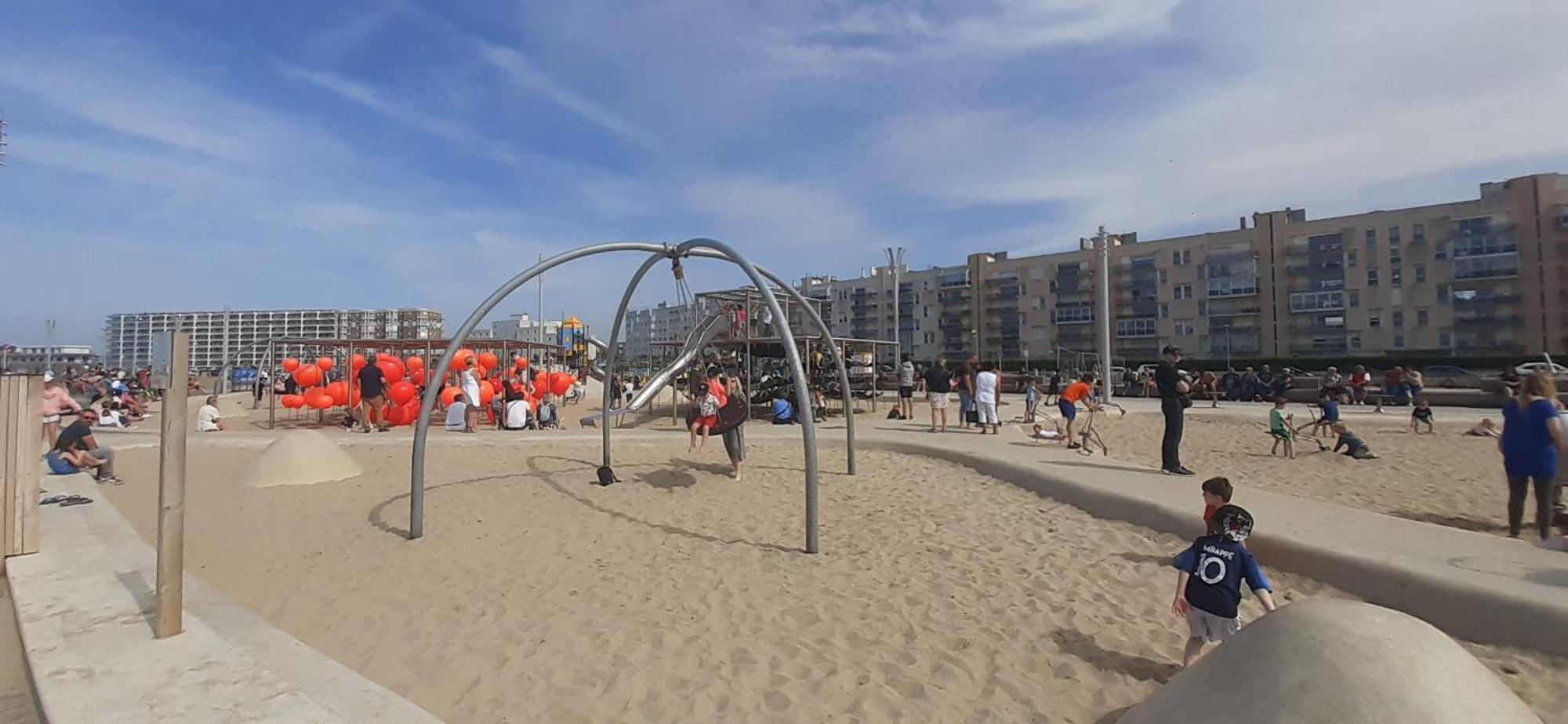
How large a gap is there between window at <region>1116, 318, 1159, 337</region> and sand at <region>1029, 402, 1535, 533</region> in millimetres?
53107

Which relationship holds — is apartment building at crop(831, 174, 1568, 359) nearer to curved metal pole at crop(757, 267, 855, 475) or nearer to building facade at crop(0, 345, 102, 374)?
curved metal pole at crop(757, 267, 855, 475)

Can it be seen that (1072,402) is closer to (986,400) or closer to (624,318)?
(986,400)

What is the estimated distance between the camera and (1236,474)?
1119cm

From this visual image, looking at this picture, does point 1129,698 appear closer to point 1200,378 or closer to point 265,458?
point 265,458

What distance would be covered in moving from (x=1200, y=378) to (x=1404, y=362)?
29298 mm

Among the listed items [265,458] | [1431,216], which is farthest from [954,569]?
[1431,216]

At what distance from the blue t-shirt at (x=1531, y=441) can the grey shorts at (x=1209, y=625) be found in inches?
170

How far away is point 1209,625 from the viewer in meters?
3.78

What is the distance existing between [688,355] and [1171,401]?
12652mm

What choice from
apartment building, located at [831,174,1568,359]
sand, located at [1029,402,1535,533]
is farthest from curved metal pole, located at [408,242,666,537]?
apartment building, located at [831,174,1568,359]

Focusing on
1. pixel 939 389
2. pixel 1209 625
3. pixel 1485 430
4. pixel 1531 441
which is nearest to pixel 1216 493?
pixel 1209 625

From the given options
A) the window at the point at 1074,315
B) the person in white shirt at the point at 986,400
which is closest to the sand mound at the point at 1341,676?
the person in white shirt at the point at 986,400

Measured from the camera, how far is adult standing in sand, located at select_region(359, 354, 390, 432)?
600 inches

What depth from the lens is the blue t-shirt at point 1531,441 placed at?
19.3 ft
